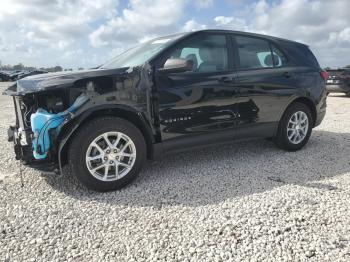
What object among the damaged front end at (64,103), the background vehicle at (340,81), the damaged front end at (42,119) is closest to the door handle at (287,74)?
the damaged front end at (64,103)


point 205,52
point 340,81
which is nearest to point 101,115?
point 205,52

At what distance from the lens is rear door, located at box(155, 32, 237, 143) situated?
3803 mm

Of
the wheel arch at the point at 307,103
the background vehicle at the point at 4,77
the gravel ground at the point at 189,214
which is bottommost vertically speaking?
the gravel ground at the point at 189,214

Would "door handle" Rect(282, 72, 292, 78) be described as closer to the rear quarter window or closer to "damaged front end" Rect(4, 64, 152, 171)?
the rear quarter window

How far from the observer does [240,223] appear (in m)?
2.92

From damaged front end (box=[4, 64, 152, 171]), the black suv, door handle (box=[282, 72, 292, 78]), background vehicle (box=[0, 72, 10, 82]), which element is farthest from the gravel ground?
background vehicle (box=[0, 72, 10, 82])

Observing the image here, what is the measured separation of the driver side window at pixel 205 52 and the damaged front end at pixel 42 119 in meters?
1.35

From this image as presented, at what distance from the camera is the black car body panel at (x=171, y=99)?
134 inches

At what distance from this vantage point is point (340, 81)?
553 inches

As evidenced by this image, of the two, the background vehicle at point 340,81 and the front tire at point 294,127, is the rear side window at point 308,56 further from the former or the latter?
the background vehicle at point 340,81

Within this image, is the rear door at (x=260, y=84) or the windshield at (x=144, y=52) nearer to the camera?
the windshield at (x=144, y=52)

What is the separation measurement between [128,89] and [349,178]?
2.90 m

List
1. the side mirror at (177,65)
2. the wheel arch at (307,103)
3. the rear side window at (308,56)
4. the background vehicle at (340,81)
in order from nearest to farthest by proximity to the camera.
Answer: the side mirror at (177,65) → the wheel arch at (307,103) → the rear side window at (308,56) → the background vehicle at (340,81)

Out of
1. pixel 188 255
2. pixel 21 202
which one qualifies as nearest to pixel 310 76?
pixel 188 255
